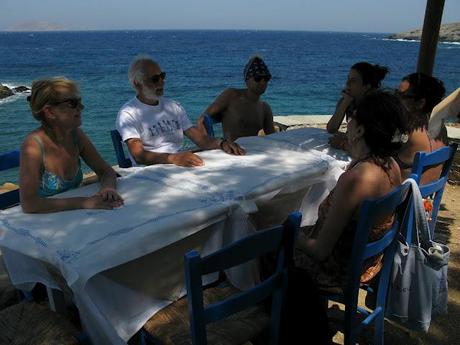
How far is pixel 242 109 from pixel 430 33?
7.99 ft

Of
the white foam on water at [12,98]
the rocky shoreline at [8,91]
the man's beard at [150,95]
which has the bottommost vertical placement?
the white foam on water at [12,98]

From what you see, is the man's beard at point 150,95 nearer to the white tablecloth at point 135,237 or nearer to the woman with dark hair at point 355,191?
the white tablecloth at point 135,237

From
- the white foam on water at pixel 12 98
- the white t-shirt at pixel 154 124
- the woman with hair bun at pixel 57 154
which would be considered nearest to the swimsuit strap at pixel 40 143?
the woman with hair bun at pixel 57 154

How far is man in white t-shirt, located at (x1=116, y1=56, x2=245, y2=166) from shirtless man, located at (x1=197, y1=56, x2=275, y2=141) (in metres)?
0.68

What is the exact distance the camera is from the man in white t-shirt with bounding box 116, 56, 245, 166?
3.13 meters

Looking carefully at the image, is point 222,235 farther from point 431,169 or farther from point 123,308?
point 431,169

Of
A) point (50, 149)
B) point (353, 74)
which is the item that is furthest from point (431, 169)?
point (50, 149)

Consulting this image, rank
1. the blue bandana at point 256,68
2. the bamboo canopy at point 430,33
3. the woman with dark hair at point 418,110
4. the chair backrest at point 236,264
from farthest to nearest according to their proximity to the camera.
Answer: the bamboo canopy at point 430,33 → the blue bandana at point 256,68 → the woman with dark hair at point 418,110 → the chair backrest at point 236,264

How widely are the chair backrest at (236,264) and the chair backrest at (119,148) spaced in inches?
85.6

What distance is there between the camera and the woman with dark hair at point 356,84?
3674mm

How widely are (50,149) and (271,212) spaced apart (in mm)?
1288

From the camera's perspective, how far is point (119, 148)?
357 centimetres

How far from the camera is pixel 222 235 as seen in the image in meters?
2.02

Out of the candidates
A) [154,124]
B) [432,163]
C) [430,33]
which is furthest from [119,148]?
[430,33]
